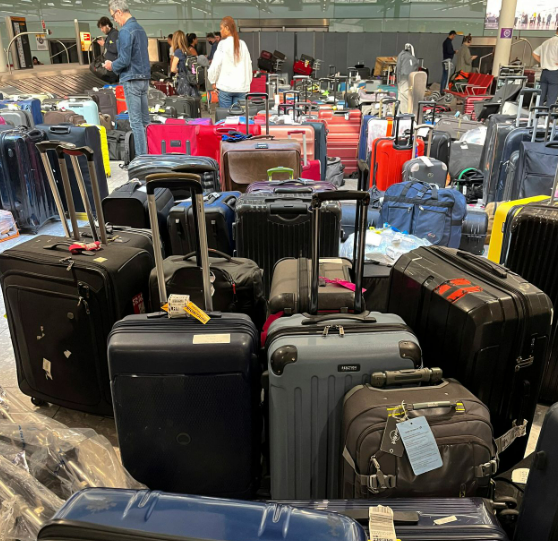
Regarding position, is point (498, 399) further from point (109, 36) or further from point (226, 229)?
point (109, 36)

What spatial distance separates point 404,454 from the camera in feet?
4.80

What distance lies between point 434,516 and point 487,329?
0.65 m

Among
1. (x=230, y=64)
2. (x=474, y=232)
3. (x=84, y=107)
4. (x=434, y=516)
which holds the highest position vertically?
(x=230, y=64)

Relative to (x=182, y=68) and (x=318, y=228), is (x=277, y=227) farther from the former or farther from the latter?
(x=182, y=68)

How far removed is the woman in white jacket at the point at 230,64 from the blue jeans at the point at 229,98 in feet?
0.12

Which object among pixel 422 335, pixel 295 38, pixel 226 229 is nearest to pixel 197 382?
pixel 422 335

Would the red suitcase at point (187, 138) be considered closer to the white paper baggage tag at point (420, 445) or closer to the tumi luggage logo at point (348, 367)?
the tumi luggage logo at point (348, 367)

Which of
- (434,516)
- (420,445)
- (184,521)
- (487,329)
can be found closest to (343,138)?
(487,329)

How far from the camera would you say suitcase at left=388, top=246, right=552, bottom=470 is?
1.76 m

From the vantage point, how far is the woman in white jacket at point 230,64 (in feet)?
20.6

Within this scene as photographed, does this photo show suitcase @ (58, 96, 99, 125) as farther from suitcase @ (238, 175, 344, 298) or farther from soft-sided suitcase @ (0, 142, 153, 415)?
soft-sided suitcase @ (0, 142, 153, 415)

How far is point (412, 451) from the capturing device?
145cm

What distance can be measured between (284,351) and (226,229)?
A: 56.9 inches

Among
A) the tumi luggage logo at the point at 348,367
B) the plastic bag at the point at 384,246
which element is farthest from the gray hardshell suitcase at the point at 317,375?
the plastic bag at the point at 384,246
